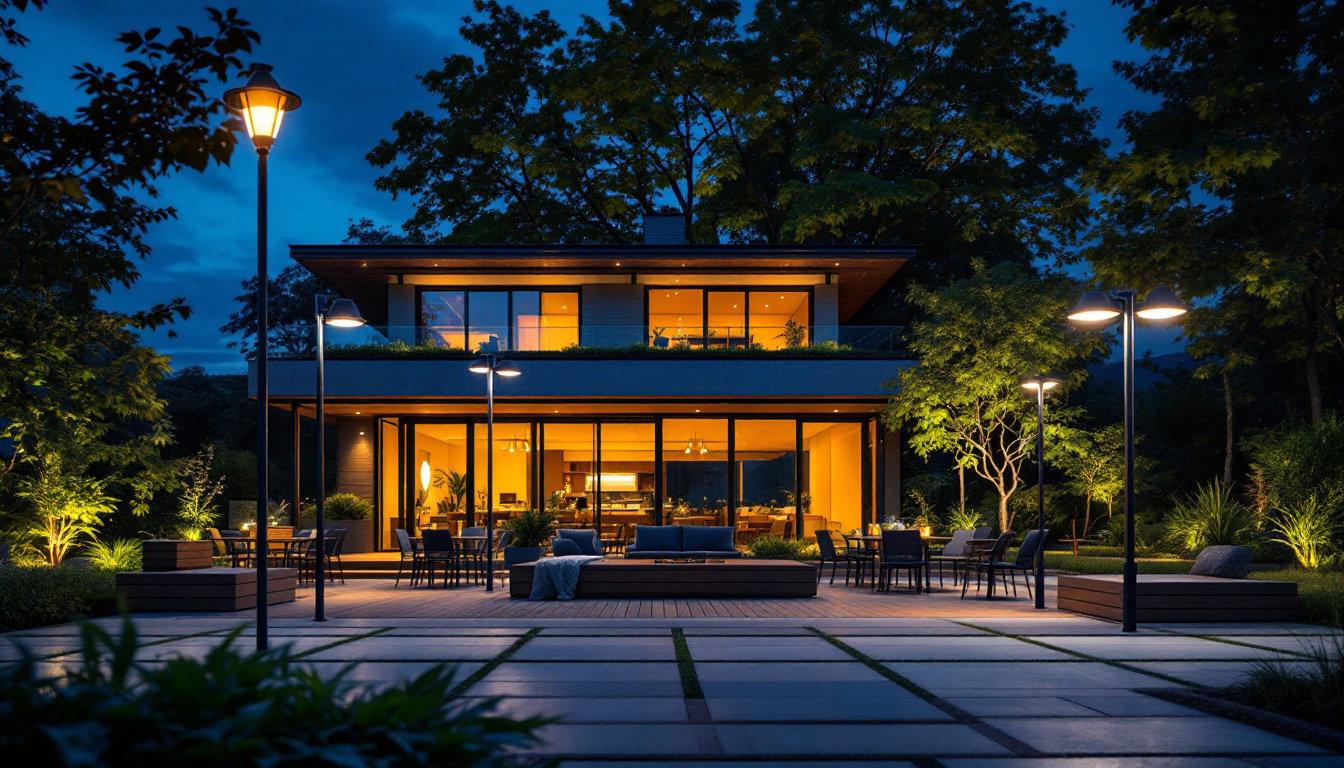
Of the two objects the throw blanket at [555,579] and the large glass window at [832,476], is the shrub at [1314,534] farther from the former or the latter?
the throw blanket at [555,579]

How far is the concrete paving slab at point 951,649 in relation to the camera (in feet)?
23.5

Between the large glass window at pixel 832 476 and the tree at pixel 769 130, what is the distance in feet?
19.0

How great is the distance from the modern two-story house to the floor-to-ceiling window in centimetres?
4

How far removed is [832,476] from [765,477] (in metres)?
1.81

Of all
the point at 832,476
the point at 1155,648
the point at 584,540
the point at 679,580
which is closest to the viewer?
the point at 1155,648

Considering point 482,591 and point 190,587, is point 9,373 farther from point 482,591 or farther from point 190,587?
point 482,591

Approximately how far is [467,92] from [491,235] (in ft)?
14.3

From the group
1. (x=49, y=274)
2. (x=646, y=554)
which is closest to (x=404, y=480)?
(x=646, y=554)

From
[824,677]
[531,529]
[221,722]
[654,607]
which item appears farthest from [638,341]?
[221,722]

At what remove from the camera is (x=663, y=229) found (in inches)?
888

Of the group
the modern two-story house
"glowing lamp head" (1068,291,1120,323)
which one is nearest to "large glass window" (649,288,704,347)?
the modern two-story house

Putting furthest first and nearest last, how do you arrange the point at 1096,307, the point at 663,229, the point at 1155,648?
the point at 663,229 → the point at 1096,307 → the point at 1155,648

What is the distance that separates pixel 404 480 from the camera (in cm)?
2152

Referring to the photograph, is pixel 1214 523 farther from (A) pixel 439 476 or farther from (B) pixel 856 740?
(A) pixel 439 476
